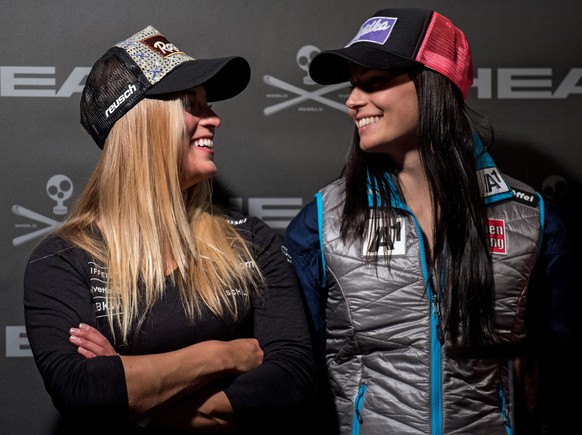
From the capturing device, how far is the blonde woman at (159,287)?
1382mm

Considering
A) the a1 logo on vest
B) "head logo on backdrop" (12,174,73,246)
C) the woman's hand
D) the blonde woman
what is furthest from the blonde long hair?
"head logo on backdrop" (12,174,73,246)

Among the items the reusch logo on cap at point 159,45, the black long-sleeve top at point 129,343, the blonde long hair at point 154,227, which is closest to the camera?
the black long-sleeve top at point 129,343

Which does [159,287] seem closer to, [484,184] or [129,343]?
[129,343]

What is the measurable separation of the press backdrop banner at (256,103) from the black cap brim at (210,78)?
226 mm

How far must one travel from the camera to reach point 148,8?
1968 millimetres

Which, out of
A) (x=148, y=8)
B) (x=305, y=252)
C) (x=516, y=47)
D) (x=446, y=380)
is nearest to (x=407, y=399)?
(x=446, y=380)

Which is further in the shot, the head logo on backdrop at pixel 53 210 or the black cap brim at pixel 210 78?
the head logo on backdrop at pixel 53 210

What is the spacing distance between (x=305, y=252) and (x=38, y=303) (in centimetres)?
60

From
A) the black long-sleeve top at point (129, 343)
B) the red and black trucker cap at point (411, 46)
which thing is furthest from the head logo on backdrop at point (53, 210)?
the red and black trucker cap at point (411, 46)

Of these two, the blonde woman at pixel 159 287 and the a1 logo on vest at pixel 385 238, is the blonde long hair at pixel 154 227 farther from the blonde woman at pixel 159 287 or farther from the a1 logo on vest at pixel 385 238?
the a1 logo on vest at pixel 385 238

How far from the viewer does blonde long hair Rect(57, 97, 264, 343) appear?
152 centimetres

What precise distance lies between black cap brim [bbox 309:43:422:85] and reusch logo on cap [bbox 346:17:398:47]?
0.07 feet

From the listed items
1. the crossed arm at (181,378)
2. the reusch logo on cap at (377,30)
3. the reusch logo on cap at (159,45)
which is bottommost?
the crossed arm at (181,378)

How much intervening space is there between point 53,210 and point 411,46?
102 cm
